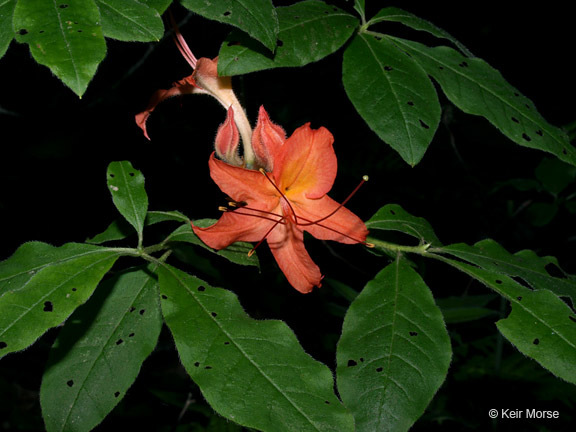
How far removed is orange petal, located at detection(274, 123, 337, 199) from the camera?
1279 millimetres

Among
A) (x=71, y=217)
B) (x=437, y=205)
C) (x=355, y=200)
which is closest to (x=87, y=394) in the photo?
(x=71, y=217)

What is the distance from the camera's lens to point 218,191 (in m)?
2.56

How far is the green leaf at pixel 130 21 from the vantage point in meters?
0.98

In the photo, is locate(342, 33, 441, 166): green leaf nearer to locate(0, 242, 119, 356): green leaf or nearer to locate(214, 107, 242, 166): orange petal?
locate(214, 107, 242, 166): orange petal

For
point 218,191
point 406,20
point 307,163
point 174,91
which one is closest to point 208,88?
point 174,91

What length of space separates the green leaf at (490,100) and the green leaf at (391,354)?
1.41 ft

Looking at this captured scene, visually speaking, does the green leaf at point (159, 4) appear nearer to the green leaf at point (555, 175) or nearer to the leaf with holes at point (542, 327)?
the leaf with holes at point (542, 327)

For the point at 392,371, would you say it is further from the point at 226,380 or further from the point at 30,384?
the point at 30,384

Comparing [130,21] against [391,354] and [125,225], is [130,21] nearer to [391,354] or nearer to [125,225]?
[125,225]

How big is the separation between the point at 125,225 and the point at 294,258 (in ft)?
1.76

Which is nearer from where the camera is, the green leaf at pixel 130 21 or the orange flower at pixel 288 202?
the green leaf at pixel 130 21

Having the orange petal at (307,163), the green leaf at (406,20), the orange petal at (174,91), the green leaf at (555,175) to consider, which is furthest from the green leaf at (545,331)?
the green leaf at (555,175)

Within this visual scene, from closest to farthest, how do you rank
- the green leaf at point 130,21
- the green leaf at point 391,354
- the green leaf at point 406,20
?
the green leaf at point 130,21
the green leaf at point 391,354
the green leaf at point 406,20

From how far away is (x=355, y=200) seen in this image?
312 cm
